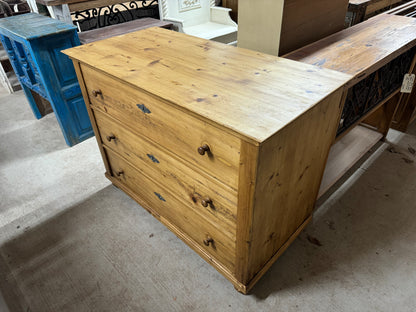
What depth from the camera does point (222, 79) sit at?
1111mm

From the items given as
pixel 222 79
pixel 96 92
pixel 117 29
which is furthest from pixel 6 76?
pixel 222 79

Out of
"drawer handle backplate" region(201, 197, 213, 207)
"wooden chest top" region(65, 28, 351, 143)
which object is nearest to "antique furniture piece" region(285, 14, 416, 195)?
"wooden chest top" region(65, 28, 351, 143)

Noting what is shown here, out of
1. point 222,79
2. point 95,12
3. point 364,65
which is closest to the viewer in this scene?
point 222,79

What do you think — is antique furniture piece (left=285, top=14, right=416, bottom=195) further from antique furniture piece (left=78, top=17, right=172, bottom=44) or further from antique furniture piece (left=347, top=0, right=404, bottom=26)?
antique furniture piece (left=78, top=17, right=172, bottom=44)

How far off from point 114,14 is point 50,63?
1.07 m

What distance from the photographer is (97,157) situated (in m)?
2.30

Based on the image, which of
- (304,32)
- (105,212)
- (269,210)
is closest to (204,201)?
(269,210)

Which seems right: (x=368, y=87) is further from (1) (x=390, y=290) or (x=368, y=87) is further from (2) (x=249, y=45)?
(1) (x=390, y=290)

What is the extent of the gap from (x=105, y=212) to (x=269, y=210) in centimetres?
113

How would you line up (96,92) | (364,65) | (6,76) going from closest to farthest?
1. (364,65)
2. (96,92)
3. (6,76)

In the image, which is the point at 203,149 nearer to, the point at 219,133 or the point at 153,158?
the point at 219,133

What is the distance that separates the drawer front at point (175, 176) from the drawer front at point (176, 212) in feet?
0.22

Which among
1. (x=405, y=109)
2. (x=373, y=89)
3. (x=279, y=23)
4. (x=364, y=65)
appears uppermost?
(x=279, y=23)

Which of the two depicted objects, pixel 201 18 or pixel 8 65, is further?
pixel 201 18
